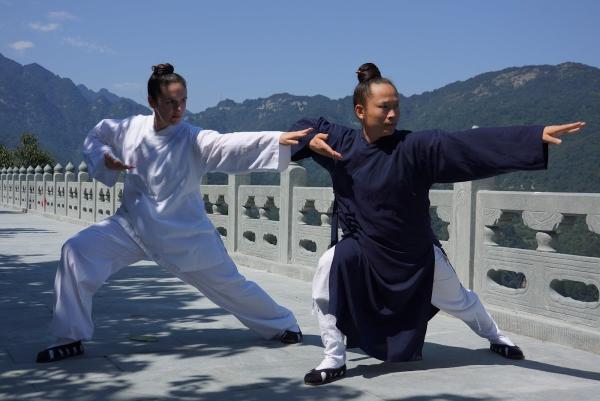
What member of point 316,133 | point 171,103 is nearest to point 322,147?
point 316,133

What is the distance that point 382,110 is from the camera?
3770 millimetres

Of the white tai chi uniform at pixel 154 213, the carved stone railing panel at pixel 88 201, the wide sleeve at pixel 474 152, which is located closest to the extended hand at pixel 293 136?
the white tai chi uniform at pixel 154 213

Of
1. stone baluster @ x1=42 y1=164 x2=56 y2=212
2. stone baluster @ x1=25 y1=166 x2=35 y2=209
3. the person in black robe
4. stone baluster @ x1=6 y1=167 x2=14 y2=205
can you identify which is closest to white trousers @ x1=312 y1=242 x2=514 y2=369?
the person in black robe

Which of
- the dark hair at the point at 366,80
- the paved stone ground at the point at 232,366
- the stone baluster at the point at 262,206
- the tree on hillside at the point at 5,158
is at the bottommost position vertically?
the paved stone ground at the point at 232,366

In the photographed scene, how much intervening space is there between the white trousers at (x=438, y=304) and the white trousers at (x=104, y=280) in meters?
0.74

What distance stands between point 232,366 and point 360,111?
1572 millimetres

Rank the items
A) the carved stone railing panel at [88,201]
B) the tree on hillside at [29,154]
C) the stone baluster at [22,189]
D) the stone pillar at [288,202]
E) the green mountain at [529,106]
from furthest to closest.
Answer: the tree on hillside at [29,154] → the stone baluster at [22,189] → the green mountain at [529,106] → the carved stone railing panel at [88,201] → the stone pillar at [288,202]

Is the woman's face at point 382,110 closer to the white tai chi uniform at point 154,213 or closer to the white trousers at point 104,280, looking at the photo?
the white tai chi uniform at point 154,213

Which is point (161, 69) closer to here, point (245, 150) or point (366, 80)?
point (245, 150)

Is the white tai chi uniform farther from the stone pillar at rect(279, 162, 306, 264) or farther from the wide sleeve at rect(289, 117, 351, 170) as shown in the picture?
the stone pillar at rect(279, 162, 306, 264)

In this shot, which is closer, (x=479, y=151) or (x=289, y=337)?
(x=479, y=151)

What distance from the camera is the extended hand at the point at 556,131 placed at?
11.0ft

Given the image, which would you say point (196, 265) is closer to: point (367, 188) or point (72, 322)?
point (72, 322)

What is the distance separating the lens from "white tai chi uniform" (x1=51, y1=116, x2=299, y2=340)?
415 centimetres
